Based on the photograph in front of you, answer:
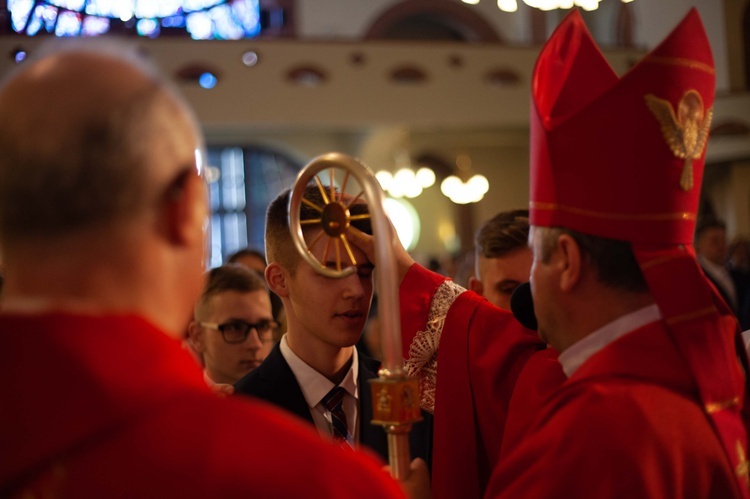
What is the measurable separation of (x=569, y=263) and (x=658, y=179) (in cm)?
22

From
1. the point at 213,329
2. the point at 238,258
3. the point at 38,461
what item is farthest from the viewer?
the point at 238,258

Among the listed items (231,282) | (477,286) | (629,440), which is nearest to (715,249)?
(477,286)

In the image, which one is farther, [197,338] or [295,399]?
[197,338]

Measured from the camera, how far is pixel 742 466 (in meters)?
1.51

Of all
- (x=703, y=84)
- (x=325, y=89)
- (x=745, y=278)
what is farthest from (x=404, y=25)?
(x=703, y=84)

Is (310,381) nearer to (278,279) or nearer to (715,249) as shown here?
(278,279)

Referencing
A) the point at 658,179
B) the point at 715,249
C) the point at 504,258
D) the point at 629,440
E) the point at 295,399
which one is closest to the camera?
the point at 629,440

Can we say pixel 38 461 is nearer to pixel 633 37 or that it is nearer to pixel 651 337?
pixel 651 337

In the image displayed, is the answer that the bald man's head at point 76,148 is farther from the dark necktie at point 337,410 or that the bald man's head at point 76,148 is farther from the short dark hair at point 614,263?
the dark necktie at point 337,410

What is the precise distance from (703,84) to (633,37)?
52.9 feet

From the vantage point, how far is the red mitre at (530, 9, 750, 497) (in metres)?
1.56

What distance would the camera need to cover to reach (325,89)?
47.1 ft

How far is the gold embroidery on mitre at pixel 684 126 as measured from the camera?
1613 millimetres

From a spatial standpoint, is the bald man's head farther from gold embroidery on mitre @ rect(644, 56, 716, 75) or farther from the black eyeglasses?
the black eyeglasses
